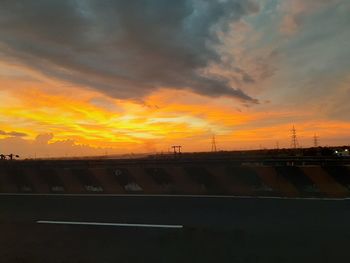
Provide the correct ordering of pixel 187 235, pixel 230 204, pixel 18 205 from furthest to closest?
pixel 18 205, pixel 230 204, pixel 187 235

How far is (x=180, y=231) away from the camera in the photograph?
344 inches

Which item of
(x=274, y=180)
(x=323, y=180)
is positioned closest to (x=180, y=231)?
(x=274, y=180)

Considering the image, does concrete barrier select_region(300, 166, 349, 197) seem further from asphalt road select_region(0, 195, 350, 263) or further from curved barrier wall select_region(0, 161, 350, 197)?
asphalt road select_region(0, 195, 350, 263)

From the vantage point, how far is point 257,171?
1560cm

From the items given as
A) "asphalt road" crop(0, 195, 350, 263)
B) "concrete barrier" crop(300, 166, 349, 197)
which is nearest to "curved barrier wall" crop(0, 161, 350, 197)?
"concrete barrier" crop(300, 166, 349, 197)

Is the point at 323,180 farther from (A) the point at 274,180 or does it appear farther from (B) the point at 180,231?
(B) the point at 180,231

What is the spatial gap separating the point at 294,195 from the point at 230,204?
9.25 feet

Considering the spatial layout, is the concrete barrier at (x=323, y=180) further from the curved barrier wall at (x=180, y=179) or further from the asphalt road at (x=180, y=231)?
the asphalt road at (x=180, y=231)

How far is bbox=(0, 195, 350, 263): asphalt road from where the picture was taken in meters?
7.02

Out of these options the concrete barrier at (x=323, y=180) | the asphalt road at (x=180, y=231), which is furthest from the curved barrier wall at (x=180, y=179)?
the asphalt road at (x=180, y=231)

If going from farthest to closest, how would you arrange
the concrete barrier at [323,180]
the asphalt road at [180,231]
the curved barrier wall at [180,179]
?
the curved barrier wall at [180,179] < the concrete barrier at [323,180] < the asphalt road at [180,231]

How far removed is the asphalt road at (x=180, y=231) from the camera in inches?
276

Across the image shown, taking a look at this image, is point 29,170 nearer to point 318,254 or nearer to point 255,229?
point 255,229

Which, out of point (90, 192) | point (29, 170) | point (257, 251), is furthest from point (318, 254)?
point (29, 170)
